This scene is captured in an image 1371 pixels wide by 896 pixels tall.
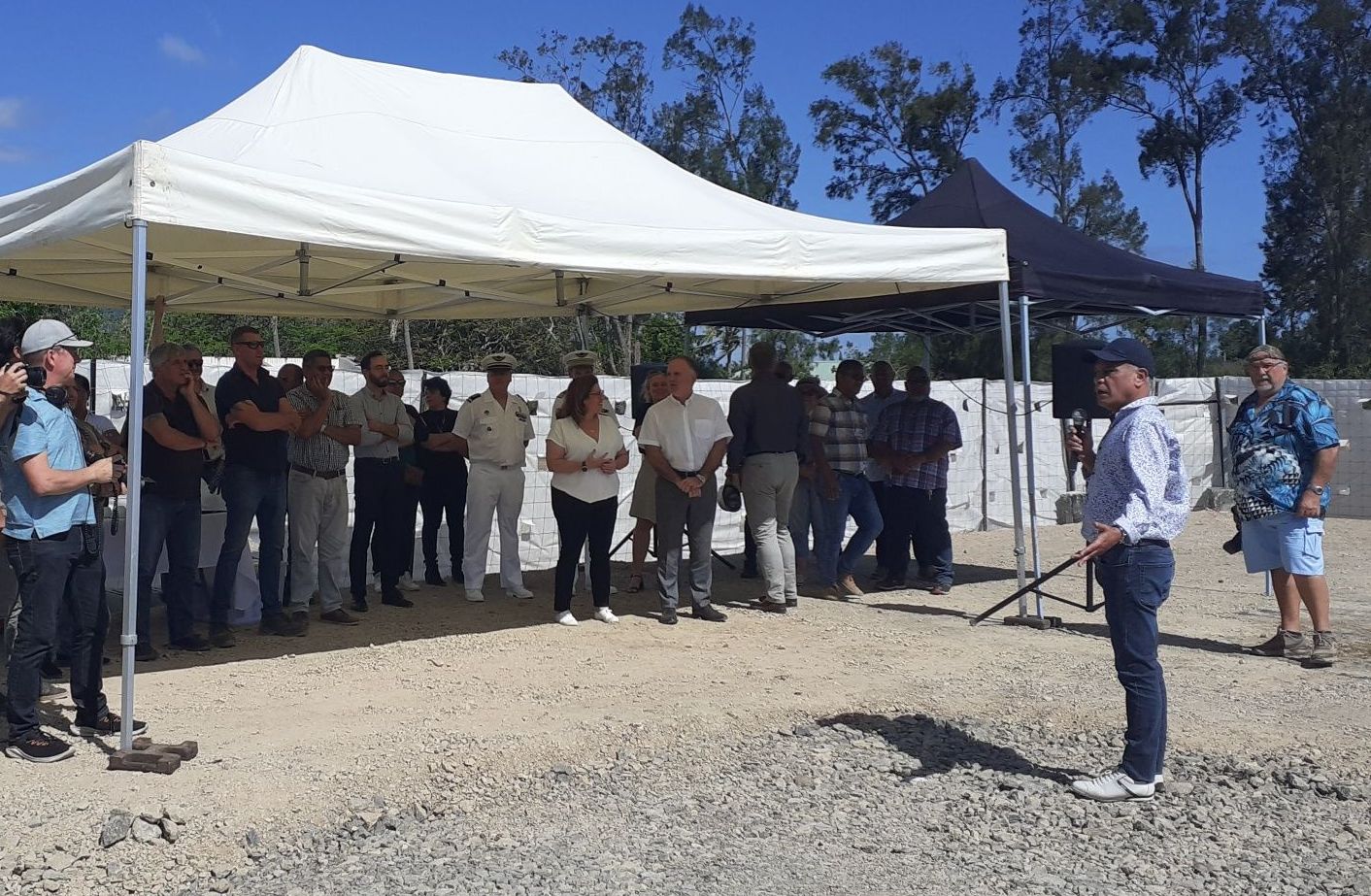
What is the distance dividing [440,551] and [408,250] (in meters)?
5.02

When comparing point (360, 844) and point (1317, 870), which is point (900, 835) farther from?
point (360, 844)

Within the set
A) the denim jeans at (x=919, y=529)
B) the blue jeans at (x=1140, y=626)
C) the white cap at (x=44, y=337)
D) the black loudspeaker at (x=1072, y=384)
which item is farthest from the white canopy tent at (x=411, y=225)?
the blue jeans at (x=1140, y=626)

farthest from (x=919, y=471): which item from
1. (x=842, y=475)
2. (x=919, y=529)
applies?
(x=842, y=475)

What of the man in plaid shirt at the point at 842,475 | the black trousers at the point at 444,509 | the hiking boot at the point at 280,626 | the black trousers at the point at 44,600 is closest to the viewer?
the black trousers at the point at 44,600

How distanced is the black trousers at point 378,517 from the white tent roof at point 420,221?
131 centimetres

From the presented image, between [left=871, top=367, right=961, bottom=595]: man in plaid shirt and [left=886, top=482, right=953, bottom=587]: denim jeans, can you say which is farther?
[left=886, top=482, right=953, bottom=587]: denim jeans

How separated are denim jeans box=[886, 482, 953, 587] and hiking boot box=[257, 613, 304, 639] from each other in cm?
462

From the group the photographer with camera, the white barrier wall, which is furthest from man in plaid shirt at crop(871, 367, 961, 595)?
the photographer with camera

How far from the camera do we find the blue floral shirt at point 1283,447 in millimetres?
6977

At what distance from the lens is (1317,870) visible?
407 centimetres

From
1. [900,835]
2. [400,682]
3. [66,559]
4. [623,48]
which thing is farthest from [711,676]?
[623,48]

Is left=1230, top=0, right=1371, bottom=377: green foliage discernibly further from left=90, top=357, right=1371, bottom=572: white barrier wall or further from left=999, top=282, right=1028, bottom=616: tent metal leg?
left=999, top=282, right=1028, bottom=616: tent metal leg

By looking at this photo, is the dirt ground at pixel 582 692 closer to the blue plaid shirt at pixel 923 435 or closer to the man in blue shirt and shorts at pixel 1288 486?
the man in blue shirt and shorts at pixel 1288 486

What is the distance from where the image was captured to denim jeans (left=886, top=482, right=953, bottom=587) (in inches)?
384
